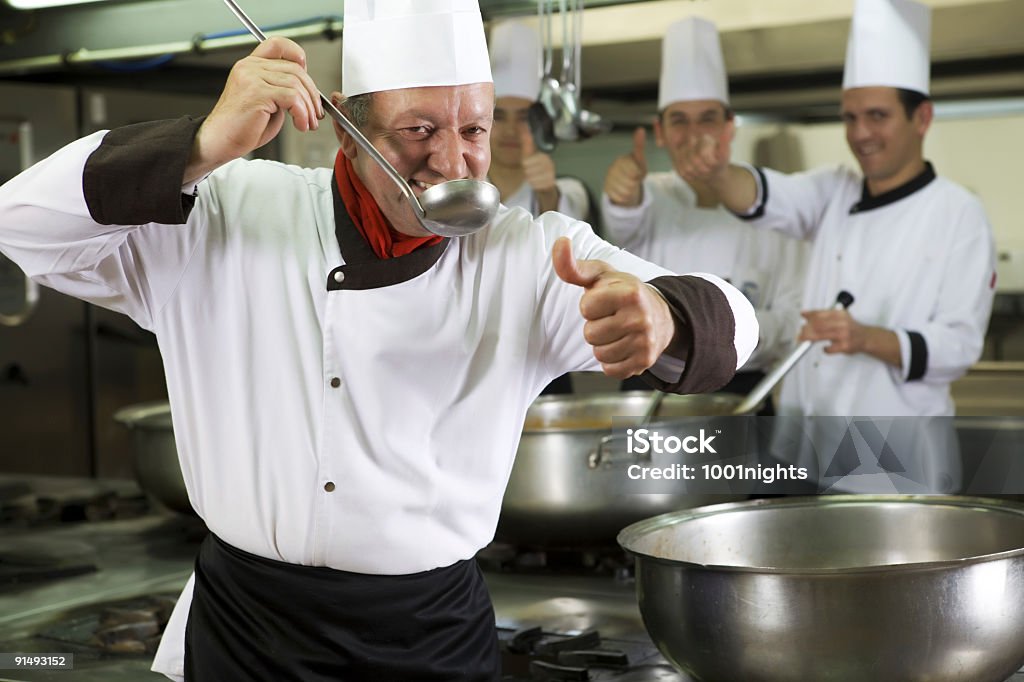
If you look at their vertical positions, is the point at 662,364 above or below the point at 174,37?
below

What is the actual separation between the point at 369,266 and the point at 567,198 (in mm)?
1325

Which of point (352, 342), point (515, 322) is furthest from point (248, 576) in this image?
point (515, 322)

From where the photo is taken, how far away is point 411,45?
43.1 inches

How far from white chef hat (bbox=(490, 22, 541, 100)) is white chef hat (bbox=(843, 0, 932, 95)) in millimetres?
624

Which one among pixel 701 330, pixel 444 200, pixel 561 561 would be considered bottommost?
pixel 561 561

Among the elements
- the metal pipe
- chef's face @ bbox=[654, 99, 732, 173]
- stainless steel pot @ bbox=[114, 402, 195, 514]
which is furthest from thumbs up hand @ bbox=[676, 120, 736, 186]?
stainless steel pot @ bbox=[114, 402, 195, 514]

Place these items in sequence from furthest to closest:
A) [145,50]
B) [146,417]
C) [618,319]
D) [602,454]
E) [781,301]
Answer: [145,50]
[781,301]
[146,417]
[602,454]
[618,319]

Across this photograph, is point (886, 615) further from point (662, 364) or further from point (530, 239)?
point (530, 239)

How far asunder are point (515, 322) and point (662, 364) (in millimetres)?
183

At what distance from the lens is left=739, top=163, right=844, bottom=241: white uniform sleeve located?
221cm

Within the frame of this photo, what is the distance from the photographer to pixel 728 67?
7.43 ft

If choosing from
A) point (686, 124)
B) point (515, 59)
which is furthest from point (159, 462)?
point (686, 124)

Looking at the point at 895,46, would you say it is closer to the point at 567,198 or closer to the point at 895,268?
the point at 895,268

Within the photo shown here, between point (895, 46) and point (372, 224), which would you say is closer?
point (372, 224)
